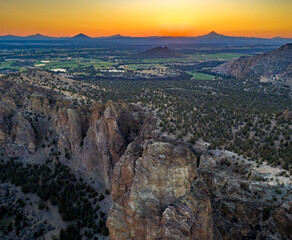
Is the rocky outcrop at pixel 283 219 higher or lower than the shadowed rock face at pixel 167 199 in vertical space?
lower

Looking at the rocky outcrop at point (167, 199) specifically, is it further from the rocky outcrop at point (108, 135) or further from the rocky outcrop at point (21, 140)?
the rocky outcrop at point (21, 140)

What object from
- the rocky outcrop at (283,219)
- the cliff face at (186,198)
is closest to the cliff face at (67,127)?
the cliff face at (186,198)

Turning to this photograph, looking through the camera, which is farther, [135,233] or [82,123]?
[82,123]

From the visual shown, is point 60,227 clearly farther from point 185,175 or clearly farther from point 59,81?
point 59,81

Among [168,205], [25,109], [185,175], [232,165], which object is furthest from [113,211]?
[25,109]

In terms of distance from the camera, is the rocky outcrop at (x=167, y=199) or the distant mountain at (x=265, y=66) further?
the distant mountain at (x=265, y=66)

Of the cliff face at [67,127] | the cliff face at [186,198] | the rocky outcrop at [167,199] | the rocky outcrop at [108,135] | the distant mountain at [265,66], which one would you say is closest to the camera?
the rocky outcrop at [167,199]

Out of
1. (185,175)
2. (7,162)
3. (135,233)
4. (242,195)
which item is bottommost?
(7,162)

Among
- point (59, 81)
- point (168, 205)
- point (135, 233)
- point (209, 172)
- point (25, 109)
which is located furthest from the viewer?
point (59, 81)

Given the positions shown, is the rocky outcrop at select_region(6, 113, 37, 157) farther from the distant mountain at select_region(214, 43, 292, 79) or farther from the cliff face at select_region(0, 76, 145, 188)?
the distant mountain at select_region(214, 43, 292, 79)
